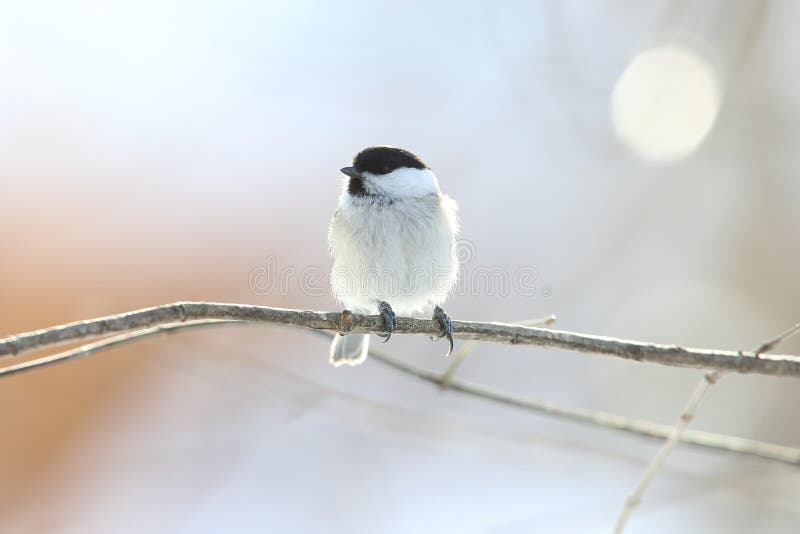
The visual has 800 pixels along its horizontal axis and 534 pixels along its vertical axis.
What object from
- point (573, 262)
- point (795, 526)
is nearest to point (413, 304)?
point (573, 262)

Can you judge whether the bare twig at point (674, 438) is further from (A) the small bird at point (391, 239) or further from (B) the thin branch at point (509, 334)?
(A) the small bird at point (391, 239)

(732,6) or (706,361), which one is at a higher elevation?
(732,6)

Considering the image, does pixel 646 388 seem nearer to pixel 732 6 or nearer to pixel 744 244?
pixel 744 244

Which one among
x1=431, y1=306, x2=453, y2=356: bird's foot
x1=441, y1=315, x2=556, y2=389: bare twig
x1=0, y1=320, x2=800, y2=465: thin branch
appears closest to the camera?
x1=441, y1=315, x2=556, y2=389: bare twig

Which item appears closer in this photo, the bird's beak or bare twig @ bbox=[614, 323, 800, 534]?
bare twig @ bbox=[614, 323, 800, 534]

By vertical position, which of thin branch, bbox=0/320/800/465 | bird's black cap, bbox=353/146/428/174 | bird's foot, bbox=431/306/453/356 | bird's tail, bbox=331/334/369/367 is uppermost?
bird's black cap, bbox=353/146/428/174

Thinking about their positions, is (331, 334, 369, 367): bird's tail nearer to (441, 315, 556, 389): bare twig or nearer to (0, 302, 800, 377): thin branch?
(441, 315, 556, 389): bare twig

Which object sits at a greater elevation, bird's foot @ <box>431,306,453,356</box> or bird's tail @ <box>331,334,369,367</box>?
bird's foot @ <box>431,306,453,356</box>

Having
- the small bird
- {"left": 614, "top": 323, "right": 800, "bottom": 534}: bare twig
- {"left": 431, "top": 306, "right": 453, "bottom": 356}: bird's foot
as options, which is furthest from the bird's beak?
{"left": 614, "top": 323, "right": 800, "bottom": 534}: bare twig
